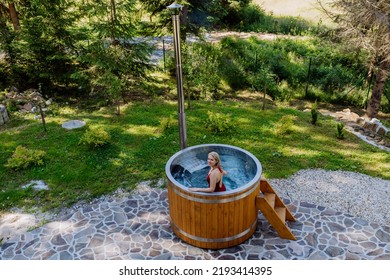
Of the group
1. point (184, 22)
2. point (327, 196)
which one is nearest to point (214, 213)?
point (327, 196)

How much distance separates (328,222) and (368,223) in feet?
2.61

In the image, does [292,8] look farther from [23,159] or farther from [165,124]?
[23,159]

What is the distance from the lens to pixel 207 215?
572 cm

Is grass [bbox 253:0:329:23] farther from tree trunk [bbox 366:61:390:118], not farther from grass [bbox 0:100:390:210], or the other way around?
grass [bbox 0:100:390:210]

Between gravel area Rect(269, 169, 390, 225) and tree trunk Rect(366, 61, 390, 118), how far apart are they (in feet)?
18.1

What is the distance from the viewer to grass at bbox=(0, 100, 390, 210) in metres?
8.12

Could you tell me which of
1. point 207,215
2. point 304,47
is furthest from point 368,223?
point 304,47

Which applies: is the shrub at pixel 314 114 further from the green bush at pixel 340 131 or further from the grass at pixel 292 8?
the grass at pixel 292 8

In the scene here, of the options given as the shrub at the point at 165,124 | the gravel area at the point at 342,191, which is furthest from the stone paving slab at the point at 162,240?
the shrub at the point at 165,124

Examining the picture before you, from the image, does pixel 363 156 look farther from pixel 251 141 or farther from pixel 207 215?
pixel 207 215

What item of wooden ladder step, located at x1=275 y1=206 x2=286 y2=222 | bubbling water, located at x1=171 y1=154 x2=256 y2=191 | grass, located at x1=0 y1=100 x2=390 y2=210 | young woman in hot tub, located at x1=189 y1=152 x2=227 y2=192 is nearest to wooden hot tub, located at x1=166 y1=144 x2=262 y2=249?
young woman in hot tub, located at x1=189 y1=152 x2=227 y2=192

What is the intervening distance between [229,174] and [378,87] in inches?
339

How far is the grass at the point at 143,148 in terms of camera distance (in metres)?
8.12

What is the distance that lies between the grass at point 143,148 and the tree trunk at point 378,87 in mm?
2207
